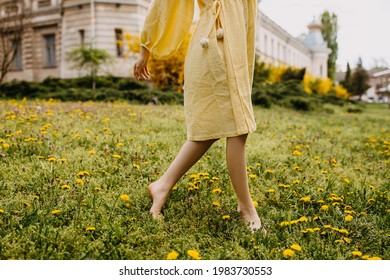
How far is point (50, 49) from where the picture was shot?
24.9m

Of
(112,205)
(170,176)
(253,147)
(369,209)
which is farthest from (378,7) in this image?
(112,205)

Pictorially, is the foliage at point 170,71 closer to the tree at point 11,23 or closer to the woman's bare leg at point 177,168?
the tree at point 11,23

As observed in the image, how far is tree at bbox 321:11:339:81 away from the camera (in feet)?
173

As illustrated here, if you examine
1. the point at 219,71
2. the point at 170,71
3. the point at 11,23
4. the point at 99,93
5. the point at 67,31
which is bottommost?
the point at 99,93

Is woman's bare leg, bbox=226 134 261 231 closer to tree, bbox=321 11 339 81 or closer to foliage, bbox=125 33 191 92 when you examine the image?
foliage, bbox=125 33 191 92

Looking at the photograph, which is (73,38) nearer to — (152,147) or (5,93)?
(5,93)

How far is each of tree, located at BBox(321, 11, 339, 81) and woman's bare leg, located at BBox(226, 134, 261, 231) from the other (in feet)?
174

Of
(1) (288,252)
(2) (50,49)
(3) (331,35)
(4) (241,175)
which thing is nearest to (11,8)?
(2) (50,49)

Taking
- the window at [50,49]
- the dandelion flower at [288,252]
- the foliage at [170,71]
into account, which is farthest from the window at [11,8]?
the dandelion flower at [288,252]

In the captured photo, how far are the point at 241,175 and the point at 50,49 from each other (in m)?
24.6

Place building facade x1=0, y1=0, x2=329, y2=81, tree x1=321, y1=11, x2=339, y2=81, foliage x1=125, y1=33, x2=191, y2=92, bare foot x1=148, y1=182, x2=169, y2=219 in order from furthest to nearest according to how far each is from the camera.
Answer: tree x1=321, y1=11, x2=339, y2=81 < building facade x1=0, y1=0, x2=329, y2=81 < foliage x1=125, y1=33, x2=191, y2=92 < bare foot x1=148, y1=182, x2=169, y2=219

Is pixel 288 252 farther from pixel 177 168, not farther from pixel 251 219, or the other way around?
pixel 177 168

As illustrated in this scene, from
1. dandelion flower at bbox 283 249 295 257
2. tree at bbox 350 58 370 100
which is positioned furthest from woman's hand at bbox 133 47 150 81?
tree at bbox 350 58 370 100

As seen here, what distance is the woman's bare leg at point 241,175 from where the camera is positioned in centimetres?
255
